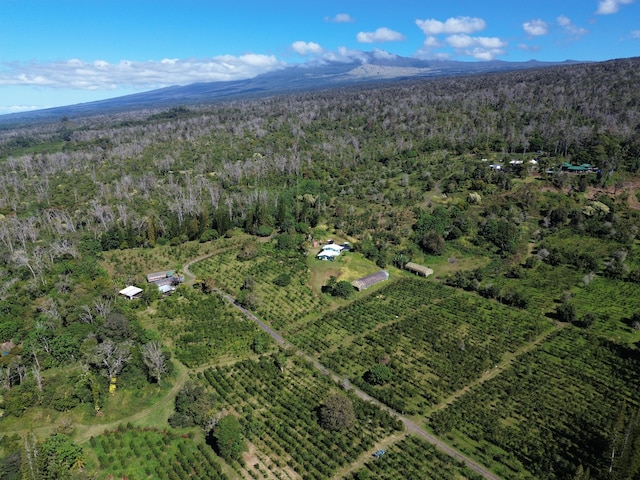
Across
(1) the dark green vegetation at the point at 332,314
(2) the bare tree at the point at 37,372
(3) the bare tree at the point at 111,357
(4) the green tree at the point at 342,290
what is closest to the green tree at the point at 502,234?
(1) the dark green vegetation at the point at 332,314

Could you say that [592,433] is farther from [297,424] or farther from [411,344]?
[297,424]

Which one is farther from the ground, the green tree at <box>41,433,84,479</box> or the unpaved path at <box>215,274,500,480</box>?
the green tree at <box>41,433,84,479</box>

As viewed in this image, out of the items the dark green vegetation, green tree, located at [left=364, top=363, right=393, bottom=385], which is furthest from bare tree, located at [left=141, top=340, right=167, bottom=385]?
green tree, located at [left=364, top=363, right=393, bottom=385]

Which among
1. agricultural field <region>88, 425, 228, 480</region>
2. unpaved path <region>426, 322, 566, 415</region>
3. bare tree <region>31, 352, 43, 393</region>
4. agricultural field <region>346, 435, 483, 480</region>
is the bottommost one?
agricultural field <region>346, 435, 483, 480</region>

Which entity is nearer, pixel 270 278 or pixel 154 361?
pixel 154 361

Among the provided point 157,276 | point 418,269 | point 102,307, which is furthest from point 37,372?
point 418,269

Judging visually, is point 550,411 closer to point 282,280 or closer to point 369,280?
point 369,280

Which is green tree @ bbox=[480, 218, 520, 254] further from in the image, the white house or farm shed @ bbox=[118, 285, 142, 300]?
farm shed @ bbox=[118, 285, 142, 300]
